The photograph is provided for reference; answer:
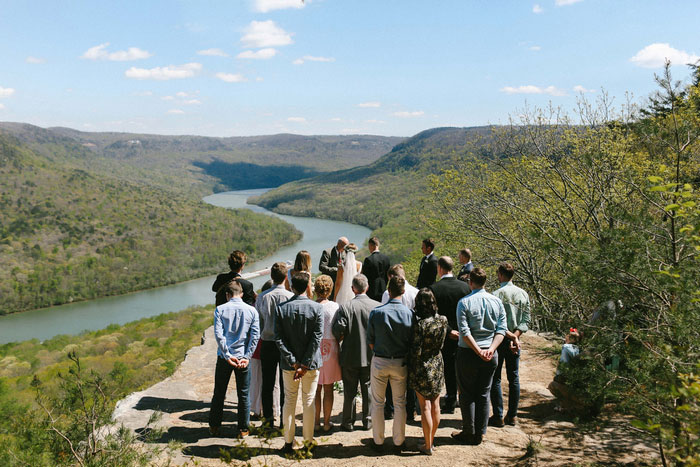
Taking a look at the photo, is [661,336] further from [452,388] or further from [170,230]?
[170,230]

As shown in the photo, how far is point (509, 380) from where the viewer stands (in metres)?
4.66

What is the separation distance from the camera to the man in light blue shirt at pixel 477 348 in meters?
4.11

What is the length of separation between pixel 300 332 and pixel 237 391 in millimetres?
1053

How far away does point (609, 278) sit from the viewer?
3977mm

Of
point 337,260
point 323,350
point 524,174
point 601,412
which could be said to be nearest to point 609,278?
point 601,412

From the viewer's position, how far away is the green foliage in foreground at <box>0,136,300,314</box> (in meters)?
74.2

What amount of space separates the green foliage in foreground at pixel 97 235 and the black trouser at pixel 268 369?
80012 mm

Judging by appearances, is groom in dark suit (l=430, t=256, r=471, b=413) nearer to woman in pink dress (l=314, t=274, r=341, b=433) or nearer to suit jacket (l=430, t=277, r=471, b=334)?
suit jacket (l=430, t=277, r=471, b=334)

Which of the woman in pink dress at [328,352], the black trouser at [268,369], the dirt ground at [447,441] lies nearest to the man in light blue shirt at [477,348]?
the dirt ground at [447,441]

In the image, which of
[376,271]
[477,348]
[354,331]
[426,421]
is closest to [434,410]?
[426,421]

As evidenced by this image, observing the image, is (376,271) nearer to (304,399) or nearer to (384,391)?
(384,391)

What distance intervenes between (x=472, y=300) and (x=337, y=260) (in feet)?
7.18

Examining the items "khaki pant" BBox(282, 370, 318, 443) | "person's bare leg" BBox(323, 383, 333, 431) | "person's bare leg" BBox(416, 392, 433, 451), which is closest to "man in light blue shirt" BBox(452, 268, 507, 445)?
"person's bare leg" BBox(416, 392, 433, 451)

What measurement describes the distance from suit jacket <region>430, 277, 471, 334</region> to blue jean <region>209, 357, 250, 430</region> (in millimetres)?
2126
